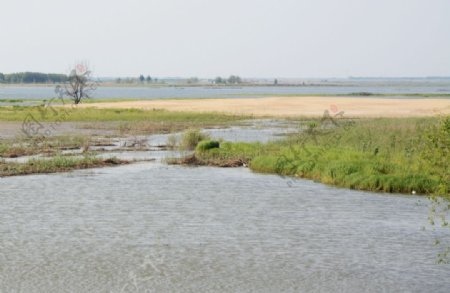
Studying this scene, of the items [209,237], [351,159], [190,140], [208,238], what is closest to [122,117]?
[190,140]

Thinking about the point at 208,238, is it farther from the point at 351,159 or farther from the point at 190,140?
the point at 190,140

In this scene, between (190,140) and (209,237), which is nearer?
(209,237)

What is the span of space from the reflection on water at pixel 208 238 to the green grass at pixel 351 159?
989mm

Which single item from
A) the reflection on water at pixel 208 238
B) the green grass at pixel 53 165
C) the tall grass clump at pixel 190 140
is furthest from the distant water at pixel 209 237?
the tall grass clump at pixel 190 140

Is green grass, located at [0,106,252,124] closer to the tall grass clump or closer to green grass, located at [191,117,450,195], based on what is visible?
the tall grass clump

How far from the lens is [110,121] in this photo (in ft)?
202

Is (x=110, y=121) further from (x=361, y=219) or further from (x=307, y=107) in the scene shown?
(x=361, y=219)

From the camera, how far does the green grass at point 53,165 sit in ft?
101

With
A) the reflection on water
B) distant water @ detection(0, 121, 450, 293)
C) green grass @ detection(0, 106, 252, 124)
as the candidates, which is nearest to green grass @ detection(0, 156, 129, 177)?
distant water @ detection(0, 121, 450, 293)

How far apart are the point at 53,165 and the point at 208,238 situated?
14246 mm

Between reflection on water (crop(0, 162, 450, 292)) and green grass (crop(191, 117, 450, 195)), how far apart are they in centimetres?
99

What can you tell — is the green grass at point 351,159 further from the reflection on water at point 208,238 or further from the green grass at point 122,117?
the green grass at point 122,117

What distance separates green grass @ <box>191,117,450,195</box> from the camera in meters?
26.8

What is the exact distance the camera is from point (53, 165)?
32.0m
